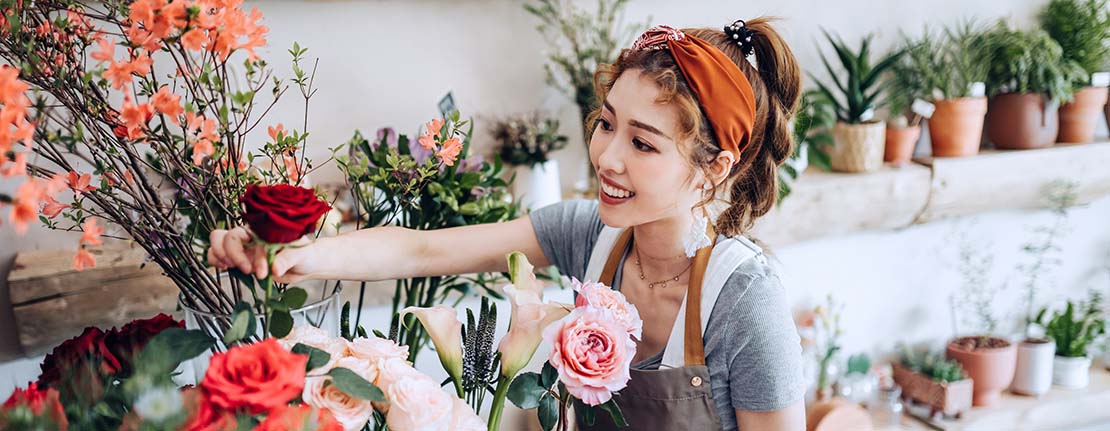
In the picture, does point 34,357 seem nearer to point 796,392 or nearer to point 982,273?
point 796,392

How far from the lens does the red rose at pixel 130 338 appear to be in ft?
2.52

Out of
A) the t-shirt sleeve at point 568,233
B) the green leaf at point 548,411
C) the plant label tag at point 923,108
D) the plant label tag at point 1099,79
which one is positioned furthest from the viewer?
the plant label tag at point 1099,79

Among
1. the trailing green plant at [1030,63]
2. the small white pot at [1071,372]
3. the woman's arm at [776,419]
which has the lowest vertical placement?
the small white pot at [1071,372]

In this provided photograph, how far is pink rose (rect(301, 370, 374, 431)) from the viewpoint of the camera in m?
0.67

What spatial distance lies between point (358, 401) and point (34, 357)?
1.14 m

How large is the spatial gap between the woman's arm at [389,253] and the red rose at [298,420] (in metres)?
0.15

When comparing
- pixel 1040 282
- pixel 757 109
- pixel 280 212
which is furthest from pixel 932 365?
pixel 280 212

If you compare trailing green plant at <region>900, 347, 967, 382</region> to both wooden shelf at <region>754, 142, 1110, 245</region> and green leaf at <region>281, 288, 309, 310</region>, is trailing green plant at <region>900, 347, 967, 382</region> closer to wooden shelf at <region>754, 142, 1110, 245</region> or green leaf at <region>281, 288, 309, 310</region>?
wooden shelf at <region>754, 142, 1110, 245</region>

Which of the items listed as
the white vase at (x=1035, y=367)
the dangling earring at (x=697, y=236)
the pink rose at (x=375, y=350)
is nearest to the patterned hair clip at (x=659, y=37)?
the dangling earring at (x=697, y=236)

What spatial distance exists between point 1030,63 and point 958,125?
27 centimetres

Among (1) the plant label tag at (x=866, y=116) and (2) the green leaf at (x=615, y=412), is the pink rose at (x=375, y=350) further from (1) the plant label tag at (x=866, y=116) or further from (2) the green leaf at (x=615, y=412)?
(1) the plant label tag at (x=866, y=116)

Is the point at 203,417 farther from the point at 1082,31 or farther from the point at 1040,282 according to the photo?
the point at 1040,282

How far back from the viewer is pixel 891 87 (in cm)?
231

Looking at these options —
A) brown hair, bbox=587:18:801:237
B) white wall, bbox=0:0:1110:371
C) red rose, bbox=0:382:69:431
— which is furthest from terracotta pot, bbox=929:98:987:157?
red rose, bbox=0:382:69:431
